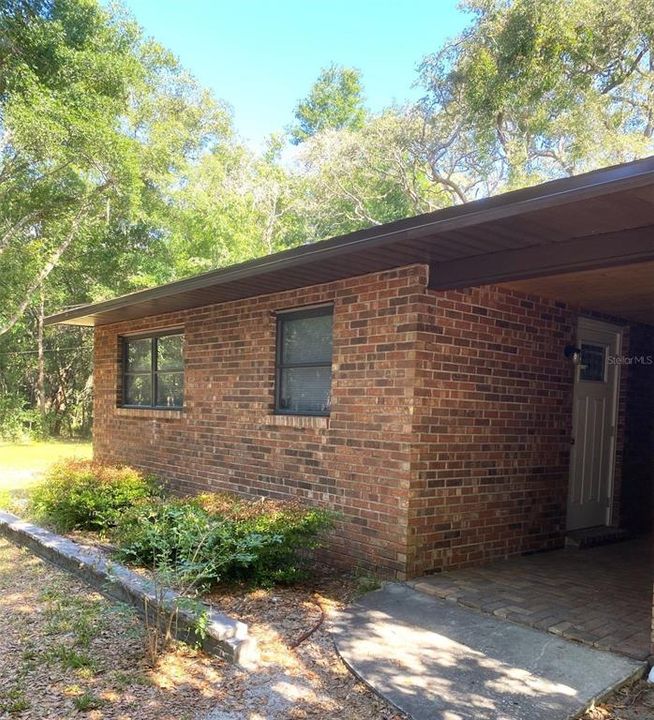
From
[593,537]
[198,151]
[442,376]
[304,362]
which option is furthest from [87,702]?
[198,151]

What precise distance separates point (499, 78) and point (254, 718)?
49.0 feet

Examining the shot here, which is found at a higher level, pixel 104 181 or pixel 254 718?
pixel 104 181

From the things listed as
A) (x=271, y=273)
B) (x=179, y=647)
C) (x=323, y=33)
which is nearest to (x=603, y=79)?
(x=323, y=33)

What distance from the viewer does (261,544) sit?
14.7 feet

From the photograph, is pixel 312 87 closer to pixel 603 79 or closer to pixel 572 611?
pixel 603 79

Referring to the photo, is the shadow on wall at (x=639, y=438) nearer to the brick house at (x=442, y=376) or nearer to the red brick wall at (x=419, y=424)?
the brick house at (x=442, y=376)

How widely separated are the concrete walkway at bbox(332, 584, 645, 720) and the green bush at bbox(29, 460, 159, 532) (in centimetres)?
338

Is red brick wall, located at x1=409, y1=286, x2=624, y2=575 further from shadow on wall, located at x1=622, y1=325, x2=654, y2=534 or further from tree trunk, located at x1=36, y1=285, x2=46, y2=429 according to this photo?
tree trunk, located at x1=36, y1=285, x2=46, y2=429

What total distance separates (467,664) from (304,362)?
3.34m

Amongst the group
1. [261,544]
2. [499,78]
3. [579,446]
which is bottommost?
[261,544]

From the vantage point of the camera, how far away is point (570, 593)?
15.0 ft

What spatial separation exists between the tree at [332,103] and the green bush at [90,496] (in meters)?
25.0

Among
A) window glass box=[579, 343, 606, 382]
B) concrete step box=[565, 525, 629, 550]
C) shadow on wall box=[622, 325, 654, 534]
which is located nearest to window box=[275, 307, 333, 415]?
window glass box=[579, 343, 606, 382]

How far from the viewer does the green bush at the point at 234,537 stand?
4320 mm
